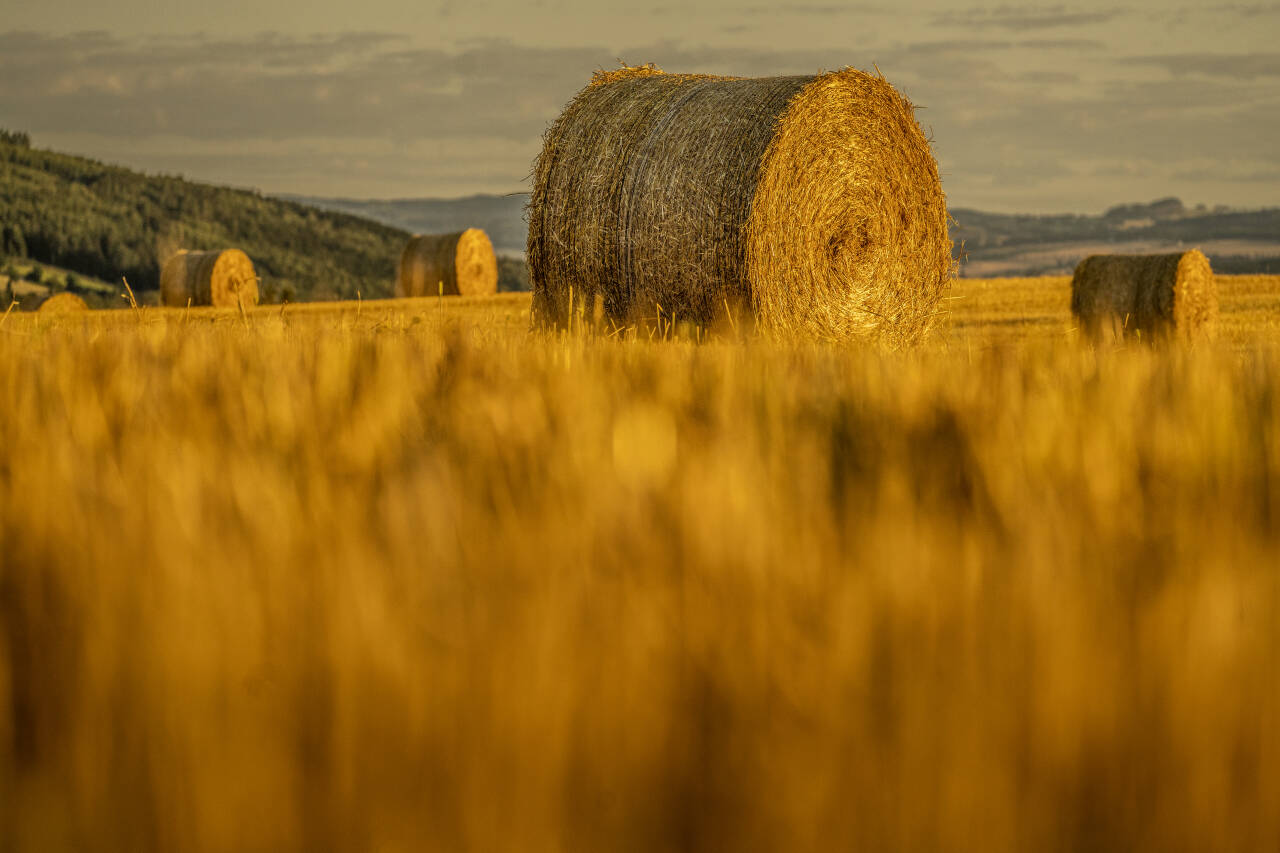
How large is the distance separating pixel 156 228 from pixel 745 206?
69.2m

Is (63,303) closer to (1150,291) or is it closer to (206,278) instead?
(206,278)

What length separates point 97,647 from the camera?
100 cm

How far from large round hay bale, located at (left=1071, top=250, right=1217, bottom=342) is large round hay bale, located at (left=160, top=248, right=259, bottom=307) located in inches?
508

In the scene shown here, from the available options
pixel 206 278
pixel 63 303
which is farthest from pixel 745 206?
pixel 63 303

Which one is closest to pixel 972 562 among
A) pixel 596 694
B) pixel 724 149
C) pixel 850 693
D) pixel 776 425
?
pixel 850 693

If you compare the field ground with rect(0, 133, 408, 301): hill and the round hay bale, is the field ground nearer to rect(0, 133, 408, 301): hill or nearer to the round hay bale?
the round hay bale

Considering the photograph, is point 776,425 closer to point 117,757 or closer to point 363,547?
point 363,547

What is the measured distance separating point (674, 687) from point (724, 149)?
21.8ft

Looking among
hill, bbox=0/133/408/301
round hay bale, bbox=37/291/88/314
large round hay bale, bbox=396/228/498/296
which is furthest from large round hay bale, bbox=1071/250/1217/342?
hill, bbox=0/133/408/301

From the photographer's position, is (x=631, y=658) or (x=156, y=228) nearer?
(x=631, y=658)

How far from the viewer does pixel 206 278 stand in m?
20.5

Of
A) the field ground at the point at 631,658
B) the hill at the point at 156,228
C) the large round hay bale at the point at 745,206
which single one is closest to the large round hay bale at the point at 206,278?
the large round hay bale at the point at 745,206

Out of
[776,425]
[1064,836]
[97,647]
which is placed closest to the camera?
[1064,836]

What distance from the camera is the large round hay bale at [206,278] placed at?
20.4 metres
